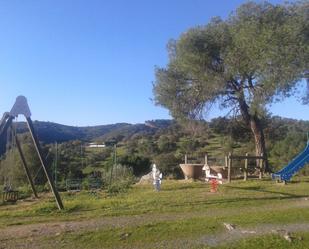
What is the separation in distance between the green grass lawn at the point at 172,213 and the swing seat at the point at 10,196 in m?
1.16

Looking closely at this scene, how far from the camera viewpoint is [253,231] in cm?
1041

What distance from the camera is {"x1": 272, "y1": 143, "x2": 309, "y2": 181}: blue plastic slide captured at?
21.7 metres

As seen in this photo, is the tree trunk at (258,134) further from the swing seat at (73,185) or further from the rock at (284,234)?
the rock at (284,234)

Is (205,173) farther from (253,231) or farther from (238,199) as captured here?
(253,231)

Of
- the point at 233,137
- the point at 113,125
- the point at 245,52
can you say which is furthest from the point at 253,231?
the point at 113,125

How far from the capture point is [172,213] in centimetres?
1358

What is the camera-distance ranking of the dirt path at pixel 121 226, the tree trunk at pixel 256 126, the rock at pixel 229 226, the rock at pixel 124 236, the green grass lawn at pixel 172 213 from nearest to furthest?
the dirt path at pixel 121 226 < the green grass lawn at pixel 172 213 < the rock at pixel 124 236 < the rock at pixel 229 226 < the tree trunk at pixel 256 126

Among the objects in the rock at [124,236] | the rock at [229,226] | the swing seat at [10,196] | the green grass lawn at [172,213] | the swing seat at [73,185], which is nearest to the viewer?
the green grass lawn at [172,213]

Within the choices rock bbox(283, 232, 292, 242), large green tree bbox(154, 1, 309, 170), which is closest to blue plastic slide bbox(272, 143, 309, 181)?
large green tree bbox(154, 1, 309, 170)

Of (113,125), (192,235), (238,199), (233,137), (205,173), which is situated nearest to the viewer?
(192,235)

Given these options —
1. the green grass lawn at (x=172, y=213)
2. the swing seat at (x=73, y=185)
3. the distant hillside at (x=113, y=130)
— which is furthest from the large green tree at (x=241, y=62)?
the distant hillside at (x=113, y=130)

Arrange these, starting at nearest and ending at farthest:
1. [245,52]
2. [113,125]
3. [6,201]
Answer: [6,201] → [245,52] → [113,125]

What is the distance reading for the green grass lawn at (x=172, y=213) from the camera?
32.6 ft

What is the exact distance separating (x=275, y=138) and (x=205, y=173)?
1023 inches
